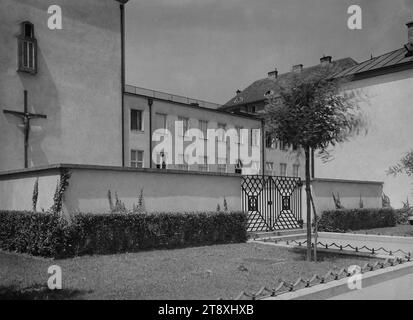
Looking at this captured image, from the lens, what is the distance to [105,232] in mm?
10406

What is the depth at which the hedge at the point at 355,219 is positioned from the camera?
17.7 meters

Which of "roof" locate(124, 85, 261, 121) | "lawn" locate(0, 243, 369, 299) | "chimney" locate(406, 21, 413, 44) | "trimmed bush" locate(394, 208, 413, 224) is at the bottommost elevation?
"trimmed bush" locate(394, 208, 413, 224)

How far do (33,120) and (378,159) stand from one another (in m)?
21.1

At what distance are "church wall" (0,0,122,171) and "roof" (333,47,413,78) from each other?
14.9 metres

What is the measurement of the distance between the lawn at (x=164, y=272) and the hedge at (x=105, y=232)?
40 cm

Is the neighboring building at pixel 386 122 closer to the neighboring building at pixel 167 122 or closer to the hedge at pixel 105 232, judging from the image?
the neighboring building at pixel 167 122

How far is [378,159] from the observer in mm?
27531

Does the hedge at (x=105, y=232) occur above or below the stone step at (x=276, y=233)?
above

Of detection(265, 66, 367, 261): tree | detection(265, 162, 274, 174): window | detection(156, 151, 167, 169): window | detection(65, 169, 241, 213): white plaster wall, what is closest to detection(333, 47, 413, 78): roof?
detection(265, 162, 274, 174): window

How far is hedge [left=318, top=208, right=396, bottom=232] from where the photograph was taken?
1770 centimetres

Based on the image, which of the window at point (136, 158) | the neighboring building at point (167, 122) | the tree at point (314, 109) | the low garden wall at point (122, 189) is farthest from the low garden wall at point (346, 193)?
the window at point (136, 158)

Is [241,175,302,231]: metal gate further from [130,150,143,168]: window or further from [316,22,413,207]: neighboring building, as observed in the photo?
[130,150,143,168]: window

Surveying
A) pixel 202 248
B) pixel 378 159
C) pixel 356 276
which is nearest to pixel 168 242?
pixel 202 248

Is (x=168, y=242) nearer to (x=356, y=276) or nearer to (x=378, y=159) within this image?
(x=356, y=276)
